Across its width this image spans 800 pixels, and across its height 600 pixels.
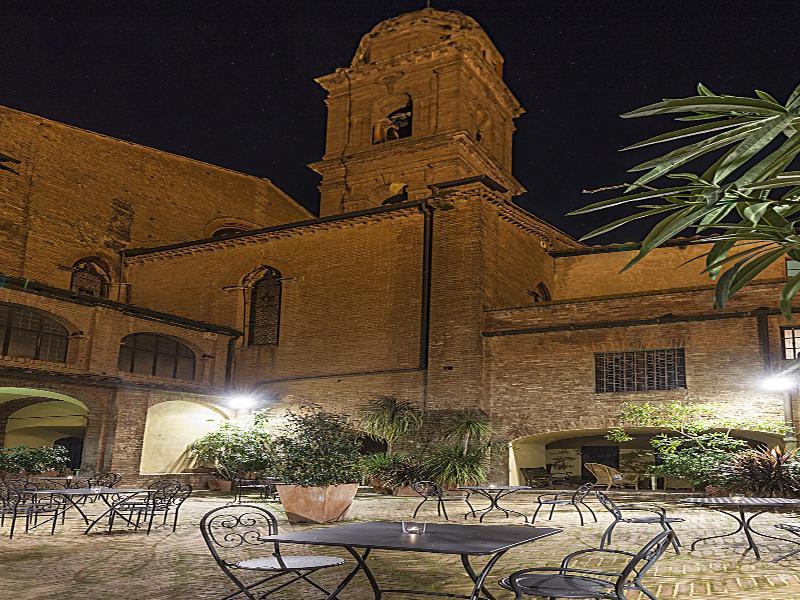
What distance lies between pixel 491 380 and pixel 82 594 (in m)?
13.9

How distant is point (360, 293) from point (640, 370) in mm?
7699

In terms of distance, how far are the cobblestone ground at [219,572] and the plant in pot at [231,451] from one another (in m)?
7.94

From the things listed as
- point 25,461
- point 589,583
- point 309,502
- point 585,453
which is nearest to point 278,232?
point 25,461

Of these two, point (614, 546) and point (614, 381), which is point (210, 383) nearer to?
point (614, 381)

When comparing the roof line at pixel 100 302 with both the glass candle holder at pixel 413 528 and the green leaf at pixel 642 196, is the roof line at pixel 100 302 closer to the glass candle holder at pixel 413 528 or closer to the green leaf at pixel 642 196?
the glass candle holder at pixel 413 528

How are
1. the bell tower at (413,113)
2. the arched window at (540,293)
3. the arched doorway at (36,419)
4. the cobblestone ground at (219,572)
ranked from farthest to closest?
the bell tower at (413,113), the arched window at (540,293), the arched doorway at (36,419), the cobblestone ground at (219,572)

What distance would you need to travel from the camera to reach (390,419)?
19266 mm

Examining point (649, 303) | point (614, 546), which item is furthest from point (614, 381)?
point (614, 546)

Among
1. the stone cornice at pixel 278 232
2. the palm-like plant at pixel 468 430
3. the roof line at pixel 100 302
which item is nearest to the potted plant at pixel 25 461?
the roof line at pixel 100 302

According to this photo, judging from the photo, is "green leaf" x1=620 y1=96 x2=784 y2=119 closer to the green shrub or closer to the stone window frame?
the green shrub

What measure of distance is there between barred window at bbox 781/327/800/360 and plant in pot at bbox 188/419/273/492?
11560 mm

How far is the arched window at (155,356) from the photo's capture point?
2141cm

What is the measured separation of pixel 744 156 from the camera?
9.39 ft

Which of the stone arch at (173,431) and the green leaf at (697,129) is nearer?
the green leaf at (697,129)
